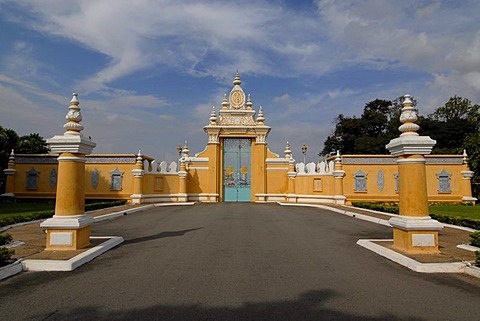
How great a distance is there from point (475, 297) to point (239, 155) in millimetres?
21286

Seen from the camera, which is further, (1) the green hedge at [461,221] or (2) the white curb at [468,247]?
(1) the green hedge at [461,221]

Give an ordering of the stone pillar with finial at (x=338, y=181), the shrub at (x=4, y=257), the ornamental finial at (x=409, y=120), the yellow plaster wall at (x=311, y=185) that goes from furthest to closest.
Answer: the yellow plaster wall at (x=311, y=185)
the stone pillar with finial at (x=338, y=181)
the ornamental finial at (x=409, y=120)
the shrub at (x=4, y=257)

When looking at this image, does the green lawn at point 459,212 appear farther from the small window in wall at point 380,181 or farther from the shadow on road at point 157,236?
the shadow on road at point 157,236

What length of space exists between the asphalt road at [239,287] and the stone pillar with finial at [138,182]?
45.5 ft

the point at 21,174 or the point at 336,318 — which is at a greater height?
the point at 21,174

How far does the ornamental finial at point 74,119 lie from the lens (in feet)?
24.8

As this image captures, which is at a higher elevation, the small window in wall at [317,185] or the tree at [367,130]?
the tree at [367,130]

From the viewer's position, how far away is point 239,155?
83.9 ft

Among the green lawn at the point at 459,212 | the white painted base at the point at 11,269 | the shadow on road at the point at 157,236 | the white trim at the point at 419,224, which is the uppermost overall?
the white trim at the point at 419,224

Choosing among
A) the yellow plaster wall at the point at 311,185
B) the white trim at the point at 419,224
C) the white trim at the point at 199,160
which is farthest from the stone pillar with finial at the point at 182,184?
the white trim at the point at 419,224

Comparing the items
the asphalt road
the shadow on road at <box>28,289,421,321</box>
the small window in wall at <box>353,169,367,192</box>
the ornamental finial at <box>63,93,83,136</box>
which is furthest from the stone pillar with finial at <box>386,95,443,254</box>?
the small window in wall at <box>353,169,367,192</box>

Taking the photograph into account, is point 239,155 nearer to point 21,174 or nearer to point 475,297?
point 21,174

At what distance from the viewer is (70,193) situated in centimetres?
725

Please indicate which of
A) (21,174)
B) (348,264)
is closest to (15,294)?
(348,264)
